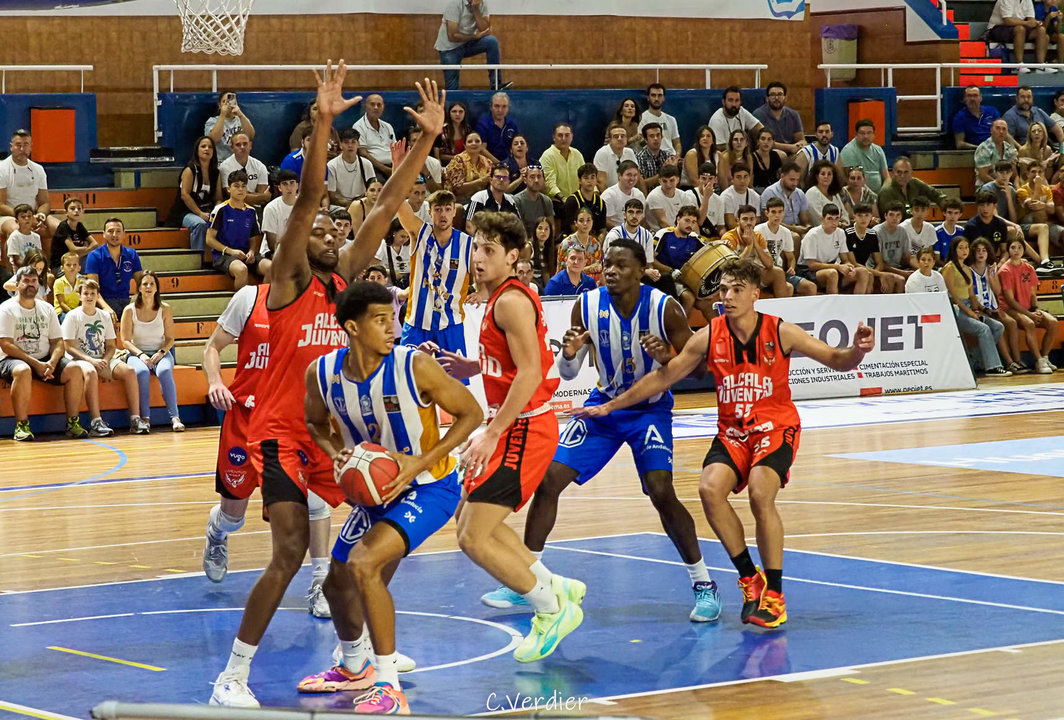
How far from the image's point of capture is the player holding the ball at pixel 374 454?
5.68 m

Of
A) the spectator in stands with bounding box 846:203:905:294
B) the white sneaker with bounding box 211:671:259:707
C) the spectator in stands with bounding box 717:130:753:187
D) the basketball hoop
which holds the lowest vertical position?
the white sneaker with bounding box 211:671:259:707

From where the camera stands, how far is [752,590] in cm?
718

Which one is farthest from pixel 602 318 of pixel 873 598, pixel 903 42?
pixel 903 42

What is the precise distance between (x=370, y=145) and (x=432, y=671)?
13.0m

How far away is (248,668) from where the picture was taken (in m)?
5.85

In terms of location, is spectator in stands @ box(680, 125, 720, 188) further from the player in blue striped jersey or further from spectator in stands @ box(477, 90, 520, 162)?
the player in blue striped jersey

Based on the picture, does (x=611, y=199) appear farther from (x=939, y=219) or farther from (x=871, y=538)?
(x=871, y=538)

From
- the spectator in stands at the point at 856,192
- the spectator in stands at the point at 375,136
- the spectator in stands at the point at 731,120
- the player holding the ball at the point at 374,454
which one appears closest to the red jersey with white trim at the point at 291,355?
the player holding the ball at the point at 374,454

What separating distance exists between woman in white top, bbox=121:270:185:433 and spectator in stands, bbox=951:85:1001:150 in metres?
13.0

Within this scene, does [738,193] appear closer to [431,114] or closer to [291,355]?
[431,114]

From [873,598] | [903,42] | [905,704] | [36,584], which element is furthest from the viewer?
[903,42]

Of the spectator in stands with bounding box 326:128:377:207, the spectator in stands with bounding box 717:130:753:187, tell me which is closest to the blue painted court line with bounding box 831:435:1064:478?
the spectator in stands with bounding box 717:130:753:187

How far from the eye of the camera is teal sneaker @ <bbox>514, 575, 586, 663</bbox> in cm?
638

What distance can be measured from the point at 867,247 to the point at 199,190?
8.11 meters
